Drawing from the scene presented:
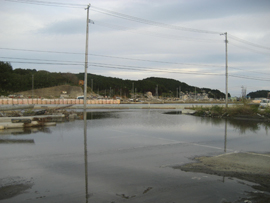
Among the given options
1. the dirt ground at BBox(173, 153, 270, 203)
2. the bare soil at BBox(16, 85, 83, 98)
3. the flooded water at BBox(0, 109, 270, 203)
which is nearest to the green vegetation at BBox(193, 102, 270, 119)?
the flooded water at BBox(0, 109, 270, 203)

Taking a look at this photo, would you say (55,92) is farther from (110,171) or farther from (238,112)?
(110,171)

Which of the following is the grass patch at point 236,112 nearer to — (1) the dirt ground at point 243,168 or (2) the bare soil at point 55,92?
(1) the dirt ground at point 243,168

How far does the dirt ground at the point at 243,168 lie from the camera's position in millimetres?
5340

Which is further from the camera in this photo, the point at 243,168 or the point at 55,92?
the point at 55,92

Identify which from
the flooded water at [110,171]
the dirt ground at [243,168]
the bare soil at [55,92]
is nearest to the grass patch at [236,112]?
the flooded water at [110,171]

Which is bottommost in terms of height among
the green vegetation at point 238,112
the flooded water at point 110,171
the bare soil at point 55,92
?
the flooded water at point 110,171

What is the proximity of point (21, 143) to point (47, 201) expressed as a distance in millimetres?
6097

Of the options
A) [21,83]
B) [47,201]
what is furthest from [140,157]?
[21,83]

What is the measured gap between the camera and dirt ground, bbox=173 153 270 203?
5.34 metres

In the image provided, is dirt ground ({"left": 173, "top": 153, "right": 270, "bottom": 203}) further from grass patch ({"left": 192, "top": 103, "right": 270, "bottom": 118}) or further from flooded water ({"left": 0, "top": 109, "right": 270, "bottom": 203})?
grass patch ({"left": 192, "top": 103, "right": 270, "bottom": 118})

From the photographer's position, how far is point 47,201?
471cm

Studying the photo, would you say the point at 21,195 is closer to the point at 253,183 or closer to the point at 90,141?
the point at 253,183

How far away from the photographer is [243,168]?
7062mm

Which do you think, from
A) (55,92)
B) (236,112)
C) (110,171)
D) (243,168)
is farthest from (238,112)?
(55,92)
